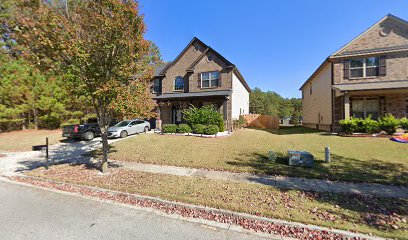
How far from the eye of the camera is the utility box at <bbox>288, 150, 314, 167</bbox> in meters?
7.34

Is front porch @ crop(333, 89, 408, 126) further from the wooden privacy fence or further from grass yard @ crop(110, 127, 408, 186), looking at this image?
the wooden privacy fence

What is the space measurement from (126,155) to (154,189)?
18.0 feet

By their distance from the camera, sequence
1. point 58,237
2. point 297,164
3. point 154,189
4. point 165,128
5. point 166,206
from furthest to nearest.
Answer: point 165,128, point 297,164, point 154,189, point 166,206, point 58,237

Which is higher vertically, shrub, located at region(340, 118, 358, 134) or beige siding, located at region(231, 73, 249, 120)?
beige siding, located at region(231, 73, 249, 120)

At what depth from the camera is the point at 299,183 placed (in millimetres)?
5730

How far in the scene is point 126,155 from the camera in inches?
401

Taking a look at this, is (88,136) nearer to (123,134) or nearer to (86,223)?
(123,134)

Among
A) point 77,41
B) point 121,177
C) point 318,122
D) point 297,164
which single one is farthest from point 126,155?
point 318,122

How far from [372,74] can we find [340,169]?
1415 cm

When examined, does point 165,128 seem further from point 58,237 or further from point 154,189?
point 58,237

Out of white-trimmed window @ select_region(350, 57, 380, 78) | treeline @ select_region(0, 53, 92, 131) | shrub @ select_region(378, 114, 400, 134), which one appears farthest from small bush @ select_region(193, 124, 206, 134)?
white-trimmed window @ select_region(350, 57, 380, 78)

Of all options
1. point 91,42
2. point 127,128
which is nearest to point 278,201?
point 91,42

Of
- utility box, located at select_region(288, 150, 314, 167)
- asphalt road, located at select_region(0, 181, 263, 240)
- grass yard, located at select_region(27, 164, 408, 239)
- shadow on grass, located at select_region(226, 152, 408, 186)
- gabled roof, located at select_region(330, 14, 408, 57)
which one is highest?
gabled roof, located at select_region(330, 14, 408, 57)

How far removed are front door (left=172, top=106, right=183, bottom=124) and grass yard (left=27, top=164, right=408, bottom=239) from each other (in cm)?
1495
